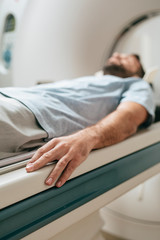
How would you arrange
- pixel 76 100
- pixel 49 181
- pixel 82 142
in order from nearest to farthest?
pixel 49 181 → pixel 82 142 → pixel 76 100

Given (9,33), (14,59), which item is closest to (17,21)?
(9,33)

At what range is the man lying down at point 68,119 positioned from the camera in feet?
2.40

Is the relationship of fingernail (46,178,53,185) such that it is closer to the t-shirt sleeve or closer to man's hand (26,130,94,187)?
man's hand (26,130,94,187)

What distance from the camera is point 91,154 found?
0.82 m

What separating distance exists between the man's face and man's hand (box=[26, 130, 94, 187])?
1.16 m

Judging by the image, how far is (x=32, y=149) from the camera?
0.88m

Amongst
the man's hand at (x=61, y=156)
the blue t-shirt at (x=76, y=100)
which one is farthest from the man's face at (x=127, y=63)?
the man's hand at (x=61, y=156)

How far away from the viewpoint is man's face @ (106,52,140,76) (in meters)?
1.80

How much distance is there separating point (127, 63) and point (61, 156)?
1315 mm

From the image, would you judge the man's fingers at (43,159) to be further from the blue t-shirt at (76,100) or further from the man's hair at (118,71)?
the man's hair at (118,71)

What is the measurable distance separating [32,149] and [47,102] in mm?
237

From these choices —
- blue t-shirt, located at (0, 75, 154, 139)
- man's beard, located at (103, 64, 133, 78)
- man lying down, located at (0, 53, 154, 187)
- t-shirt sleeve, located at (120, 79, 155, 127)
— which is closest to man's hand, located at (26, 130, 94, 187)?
man lying down, located at (0, 53, 154, 187)

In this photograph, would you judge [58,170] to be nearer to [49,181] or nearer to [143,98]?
[49,181]

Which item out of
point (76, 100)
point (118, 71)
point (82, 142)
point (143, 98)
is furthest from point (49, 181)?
point (118, 71)
